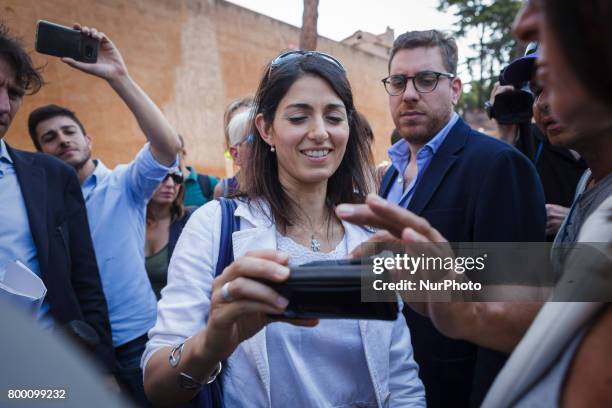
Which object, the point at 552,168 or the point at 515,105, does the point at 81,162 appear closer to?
the point at 515,105

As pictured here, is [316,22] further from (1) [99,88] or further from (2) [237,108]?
(2) [237,108]

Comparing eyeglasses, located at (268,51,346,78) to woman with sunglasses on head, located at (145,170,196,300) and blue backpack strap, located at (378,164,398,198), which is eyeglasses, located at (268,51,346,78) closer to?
blue backpack strap, located at (378,164,398,198)

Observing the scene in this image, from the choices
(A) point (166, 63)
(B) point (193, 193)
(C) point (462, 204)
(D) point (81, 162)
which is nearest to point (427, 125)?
(C) point (462, 204)

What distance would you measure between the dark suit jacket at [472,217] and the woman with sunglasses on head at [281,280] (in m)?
0.41

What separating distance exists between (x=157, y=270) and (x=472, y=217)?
2334 millimetres

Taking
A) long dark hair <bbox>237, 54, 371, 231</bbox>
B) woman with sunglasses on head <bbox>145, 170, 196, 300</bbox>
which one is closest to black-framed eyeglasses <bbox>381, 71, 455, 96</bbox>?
long dark hair <bbox>237, 54, 371, 231</bbox>

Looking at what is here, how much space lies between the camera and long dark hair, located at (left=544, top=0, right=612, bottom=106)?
2.19ft

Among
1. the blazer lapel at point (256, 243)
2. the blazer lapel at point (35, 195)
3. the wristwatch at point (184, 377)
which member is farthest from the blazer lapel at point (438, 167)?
the blazer lapel at point (35, 195)

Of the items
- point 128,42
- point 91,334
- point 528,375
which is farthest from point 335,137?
point 128,42

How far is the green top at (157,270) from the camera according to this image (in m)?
3.40

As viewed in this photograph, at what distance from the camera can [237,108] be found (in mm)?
3637

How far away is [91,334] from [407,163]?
2.06m

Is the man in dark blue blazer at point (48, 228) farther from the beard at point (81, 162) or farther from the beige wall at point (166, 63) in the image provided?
the beige wall at point (166, 63)

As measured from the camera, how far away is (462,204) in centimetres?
213
